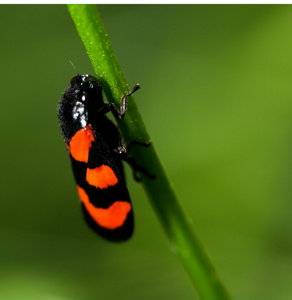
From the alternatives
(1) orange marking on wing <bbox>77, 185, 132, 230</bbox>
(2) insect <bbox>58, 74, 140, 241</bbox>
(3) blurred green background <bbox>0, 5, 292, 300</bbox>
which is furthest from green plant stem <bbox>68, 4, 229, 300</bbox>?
(3) blurred green background <bbox>0, 5, 292, 300</bbox>

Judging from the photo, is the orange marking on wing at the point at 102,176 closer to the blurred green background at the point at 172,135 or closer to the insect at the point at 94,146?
the insect at the point at 94,146

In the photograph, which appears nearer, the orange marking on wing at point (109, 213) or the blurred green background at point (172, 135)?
the orange marking on wing at point (109, 213)

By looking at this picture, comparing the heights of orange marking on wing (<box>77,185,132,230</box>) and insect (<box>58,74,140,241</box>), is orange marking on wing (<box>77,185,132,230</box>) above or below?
below

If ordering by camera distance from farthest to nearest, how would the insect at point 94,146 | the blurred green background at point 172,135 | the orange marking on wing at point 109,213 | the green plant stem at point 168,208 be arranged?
the blurred green background at point 172,135, the orange marking on wing at point 109,213, the insect at point 94,146, the green plant stem at point 168,208

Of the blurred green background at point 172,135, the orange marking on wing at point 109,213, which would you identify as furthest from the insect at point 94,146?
the blurred green background at point 172,135

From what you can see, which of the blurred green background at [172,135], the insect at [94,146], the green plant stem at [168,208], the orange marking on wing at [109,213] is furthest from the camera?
the blurred green background at [172,135]

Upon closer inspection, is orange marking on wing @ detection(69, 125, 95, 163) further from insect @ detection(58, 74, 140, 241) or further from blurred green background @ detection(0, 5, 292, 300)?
blurred green background @ detection(0, 5, 292, 300)

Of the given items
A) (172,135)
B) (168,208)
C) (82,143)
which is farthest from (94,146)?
(172,135)
